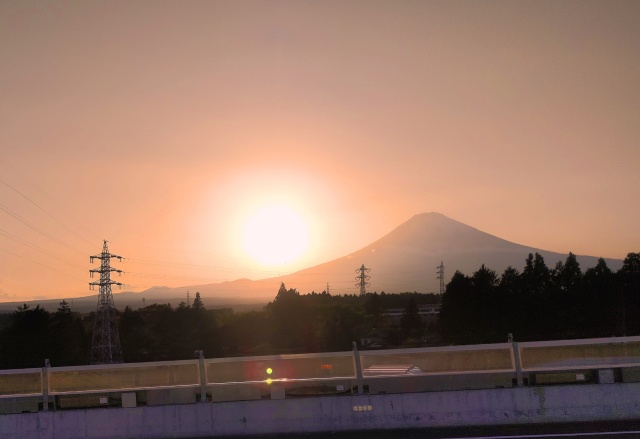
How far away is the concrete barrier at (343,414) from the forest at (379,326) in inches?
1434

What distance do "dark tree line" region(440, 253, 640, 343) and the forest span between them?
0.08 metres

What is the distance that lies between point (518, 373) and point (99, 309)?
180 feet

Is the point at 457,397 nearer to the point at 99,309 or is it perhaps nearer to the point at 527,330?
the point at 527,330

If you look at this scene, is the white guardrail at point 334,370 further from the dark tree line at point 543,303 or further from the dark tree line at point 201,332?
the dark tree line at point 543,303

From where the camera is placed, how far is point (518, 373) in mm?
14445

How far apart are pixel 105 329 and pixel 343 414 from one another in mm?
49628

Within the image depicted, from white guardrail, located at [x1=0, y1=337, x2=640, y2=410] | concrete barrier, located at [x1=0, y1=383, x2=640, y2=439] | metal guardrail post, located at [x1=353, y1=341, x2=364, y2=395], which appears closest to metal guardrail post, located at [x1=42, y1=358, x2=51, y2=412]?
white guardrail, located at [x1=0, y1=337, x2=640, y2=410]

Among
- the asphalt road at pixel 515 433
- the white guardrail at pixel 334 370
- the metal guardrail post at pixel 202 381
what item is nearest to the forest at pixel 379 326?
the white guardrail at pixel 334 370

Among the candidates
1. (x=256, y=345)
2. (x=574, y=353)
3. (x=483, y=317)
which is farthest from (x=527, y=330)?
(x=574, y=353)

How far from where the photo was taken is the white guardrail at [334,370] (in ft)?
47.7

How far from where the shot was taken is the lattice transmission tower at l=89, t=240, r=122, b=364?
58875mm

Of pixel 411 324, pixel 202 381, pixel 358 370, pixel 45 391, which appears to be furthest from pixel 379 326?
pixel 45 391

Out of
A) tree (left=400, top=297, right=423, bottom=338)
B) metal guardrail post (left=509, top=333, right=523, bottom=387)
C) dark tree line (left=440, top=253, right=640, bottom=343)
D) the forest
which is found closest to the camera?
metal guardrail post (left=509, top=333, right=523, bottom=387)

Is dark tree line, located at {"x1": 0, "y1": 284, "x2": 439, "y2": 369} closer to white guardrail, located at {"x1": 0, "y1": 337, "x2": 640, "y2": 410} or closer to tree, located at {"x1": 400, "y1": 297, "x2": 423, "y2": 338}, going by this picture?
tree, located at {"x1": 400, "y1": 297, "x2": 423, "y2": 338}
